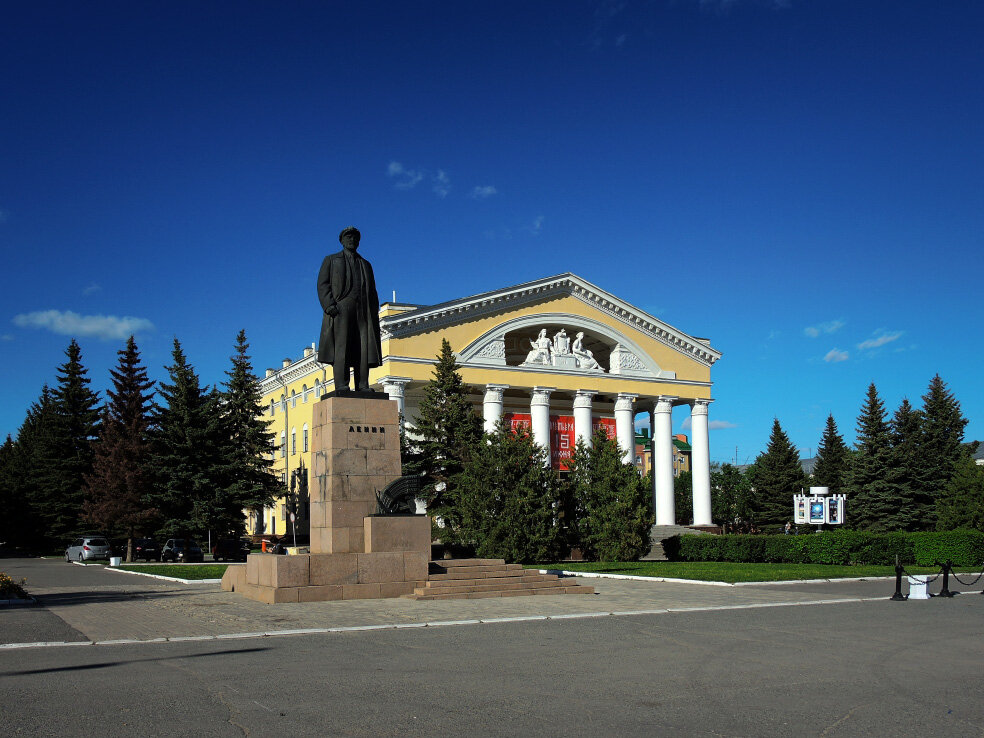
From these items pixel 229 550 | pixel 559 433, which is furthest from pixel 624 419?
pixel 229 550

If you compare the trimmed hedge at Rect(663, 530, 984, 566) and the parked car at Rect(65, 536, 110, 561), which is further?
the parked car at Rect(65, 536, 110, 561)

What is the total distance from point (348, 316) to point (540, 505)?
1338cm

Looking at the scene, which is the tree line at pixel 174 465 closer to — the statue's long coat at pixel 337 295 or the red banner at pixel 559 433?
the red banner at pixel 559 433

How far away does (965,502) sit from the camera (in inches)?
1454

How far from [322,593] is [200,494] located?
97.9 feet

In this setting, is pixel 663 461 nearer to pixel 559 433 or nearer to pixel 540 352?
pixel 559 433

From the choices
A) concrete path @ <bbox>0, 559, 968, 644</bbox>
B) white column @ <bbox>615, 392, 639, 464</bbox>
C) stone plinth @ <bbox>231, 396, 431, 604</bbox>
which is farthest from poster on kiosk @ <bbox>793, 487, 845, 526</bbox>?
stone plinth @ <bbox>231, 396, 431, 604</bbox>

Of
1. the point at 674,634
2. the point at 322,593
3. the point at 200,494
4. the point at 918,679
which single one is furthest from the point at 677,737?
the point at 200,494

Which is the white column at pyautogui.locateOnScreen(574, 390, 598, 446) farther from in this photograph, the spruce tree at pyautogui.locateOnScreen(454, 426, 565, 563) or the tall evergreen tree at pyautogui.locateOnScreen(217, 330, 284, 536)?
the spruce tree at pyautogui.locateOnScreen(454, 426, 565, 563)

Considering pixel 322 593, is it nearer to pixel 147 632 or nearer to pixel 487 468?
pixel 147 632

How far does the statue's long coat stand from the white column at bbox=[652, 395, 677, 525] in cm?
3860

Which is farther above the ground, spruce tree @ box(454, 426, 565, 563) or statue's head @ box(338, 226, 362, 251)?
statue's head @ box(338, 226, 362, 251)

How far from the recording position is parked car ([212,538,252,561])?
4391cm

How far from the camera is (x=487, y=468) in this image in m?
29.1
